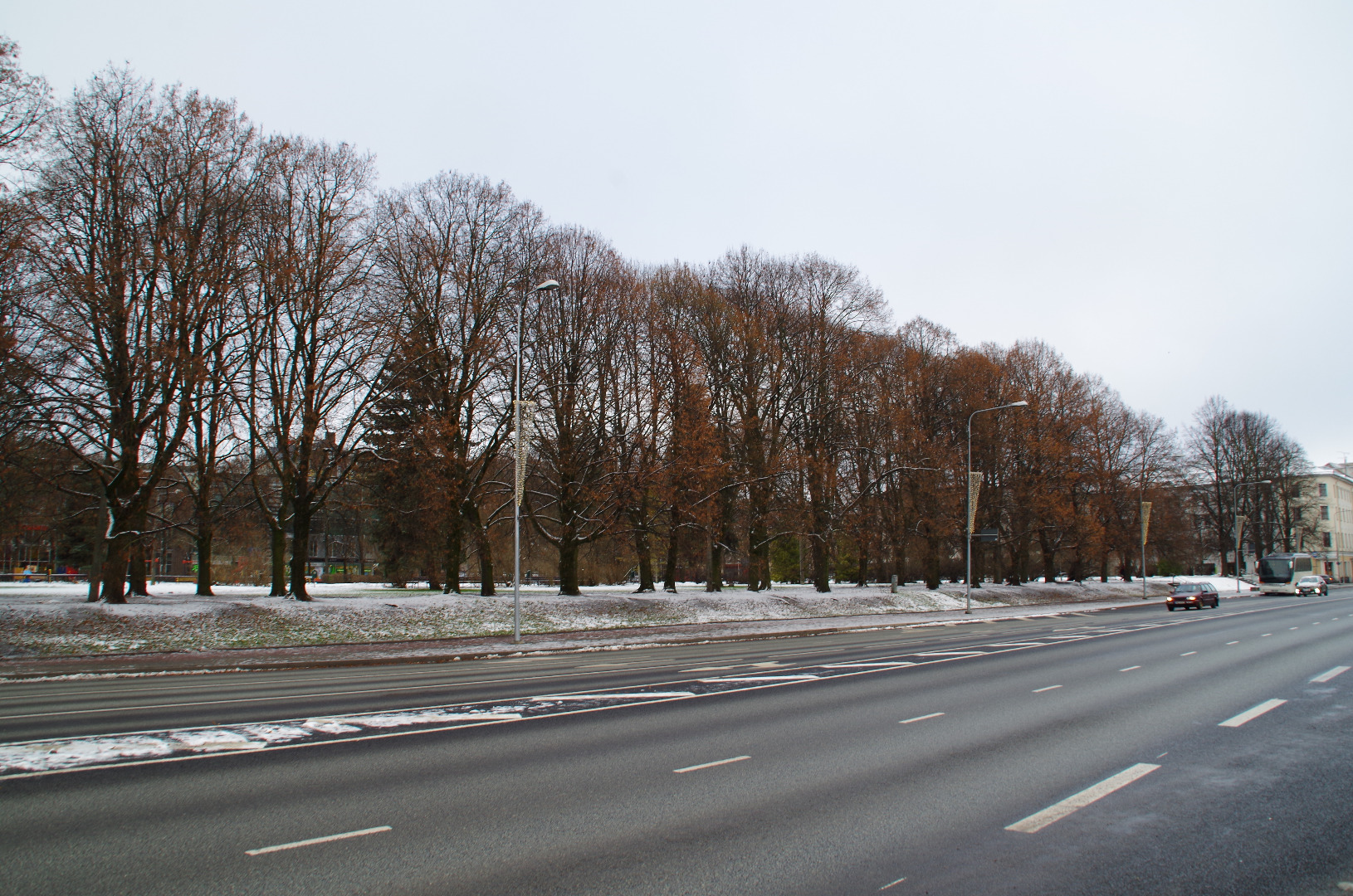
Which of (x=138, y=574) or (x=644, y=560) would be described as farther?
(x=644, y=560)

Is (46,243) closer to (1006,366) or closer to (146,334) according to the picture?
(146,334)

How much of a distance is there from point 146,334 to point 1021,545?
52647 millimetres

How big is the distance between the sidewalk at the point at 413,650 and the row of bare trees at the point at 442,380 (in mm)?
5553

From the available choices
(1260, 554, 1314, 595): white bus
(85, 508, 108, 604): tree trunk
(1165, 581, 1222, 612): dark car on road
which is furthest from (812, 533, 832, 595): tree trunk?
(1260, 554, 1314, 595): white bus

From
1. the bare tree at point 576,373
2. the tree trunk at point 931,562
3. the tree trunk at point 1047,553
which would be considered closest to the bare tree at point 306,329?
the bare tree at point 576,373

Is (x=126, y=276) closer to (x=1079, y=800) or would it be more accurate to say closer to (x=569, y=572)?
(x=569, y=572)

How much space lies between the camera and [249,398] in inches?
1042

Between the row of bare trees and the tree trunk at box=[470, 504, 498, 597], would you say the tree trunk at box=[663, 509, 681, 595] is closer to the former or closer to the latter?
the row of bare trees

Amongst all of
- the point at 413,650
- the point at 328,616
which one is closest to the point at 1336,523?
the point at 413,650

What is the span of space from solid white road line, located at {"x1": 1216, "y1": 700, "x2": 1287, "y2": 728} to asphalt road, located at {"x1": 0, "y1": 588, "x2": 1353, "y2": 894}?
0.32 ft

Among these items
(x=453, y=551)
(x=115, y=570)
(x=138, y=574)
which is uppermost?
(x=453, y=551)

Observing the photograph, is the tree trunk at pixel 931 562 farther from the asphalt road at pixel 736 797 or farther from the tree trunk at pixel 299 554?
the asphalt road at pixel 736 797

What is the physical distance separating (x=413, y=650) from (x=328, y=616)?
5726mm

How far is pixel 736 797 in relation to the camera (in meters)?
6.77
